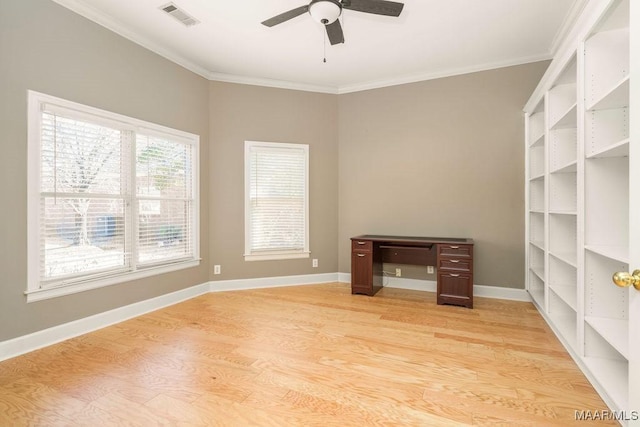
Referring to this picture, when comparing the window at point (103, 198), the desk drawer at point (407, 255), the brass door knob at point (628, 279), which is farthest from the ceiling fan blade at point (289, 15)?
the desk drawer at point (407, 255)

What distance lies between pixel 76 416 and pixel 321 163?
3.76 m

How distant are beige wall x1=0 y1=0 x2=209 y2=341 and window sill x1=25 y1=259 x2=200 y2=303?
0.17 ft

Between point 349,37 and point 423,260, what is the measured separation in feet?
9.44

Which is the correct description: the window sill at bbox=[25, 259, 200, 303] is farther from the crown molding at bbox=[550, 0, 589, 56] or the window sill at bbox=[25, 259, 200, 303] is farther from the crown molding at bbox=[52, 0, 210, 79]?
the crown molding at bbox=[550, 0, 589, 56]

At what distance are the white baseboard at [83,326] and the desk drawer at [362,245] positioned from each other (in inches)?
86.9

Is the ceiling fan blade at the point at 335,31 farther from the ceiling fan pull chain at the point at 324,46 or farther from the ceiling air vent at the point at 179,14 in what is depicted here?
the ceiling air vent at the point at 179,14

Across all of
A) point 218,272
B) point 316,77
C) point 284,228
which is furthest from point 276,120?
point 218,272

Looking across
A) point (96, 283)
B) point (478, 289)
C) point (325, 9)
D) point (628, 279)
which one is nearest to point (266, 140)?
point (325, 9)

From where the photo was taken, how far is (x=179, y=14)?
9.52ft

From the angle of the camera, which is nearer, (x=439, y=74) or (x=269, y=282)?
(x=439, y=74)

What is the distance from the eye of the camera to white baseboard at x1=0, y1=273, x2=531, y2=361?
2439 mm

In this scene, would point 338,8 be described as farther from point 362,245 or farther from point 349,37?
point 362,245

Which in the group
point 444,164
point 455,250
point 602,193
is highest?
point 444,164

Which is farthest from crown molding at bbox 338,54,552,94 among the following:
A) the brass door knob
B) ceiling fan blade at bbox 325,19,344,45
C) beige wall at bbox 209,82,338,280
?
the brass door knob
